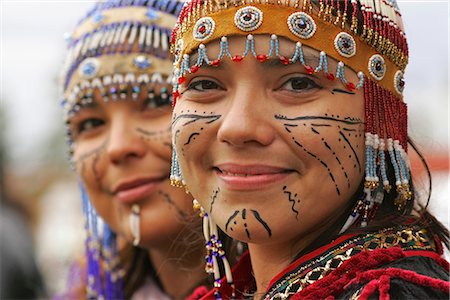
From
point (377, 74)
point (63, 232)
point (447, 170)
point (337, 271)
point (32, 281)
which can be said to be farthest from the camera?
point (63, 232)

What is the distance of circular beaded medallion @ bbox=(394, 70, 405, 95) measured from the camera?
2.30 m

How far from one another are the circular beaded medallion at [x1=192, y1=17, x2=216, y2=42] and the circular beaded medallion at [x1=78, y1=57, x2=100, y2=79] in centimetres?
135

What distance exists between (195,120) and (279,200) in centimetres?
35

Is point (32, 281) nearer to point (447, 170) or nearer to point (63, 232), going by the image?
point (63, 232)

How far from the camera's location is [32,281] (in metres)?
6.17

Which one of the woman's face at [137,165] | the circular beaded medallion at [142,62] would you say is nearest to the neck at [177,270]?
the woman's face at [137,165]

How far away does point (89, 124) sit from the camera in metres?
3.62

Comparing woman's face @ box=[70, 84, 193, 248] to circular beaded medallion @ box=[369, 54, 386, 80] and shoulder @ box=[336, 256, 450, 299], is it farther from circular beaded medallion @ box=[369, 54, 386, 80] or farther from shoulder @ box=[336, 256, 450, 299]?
shoulder @ box=[336, 256, 450, 299]

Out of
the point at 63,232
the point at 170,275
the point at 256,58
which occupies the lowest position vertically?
the point at 63,232

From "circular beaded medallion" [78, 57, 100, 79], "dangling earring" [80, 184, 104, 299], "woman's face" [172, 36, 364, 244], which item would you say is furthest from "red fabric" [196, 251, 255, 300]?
"dangling earring" [80, 184, 104, 299]

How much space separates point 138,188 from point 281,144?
4.79 feet

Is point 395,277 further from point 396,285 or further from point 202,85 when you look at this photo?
point 202,85

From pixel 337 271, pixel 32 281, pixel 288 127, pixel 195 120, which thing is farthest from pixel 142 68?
pixel 32 281

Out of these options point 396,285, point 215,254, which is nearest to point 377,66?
point 396,285
